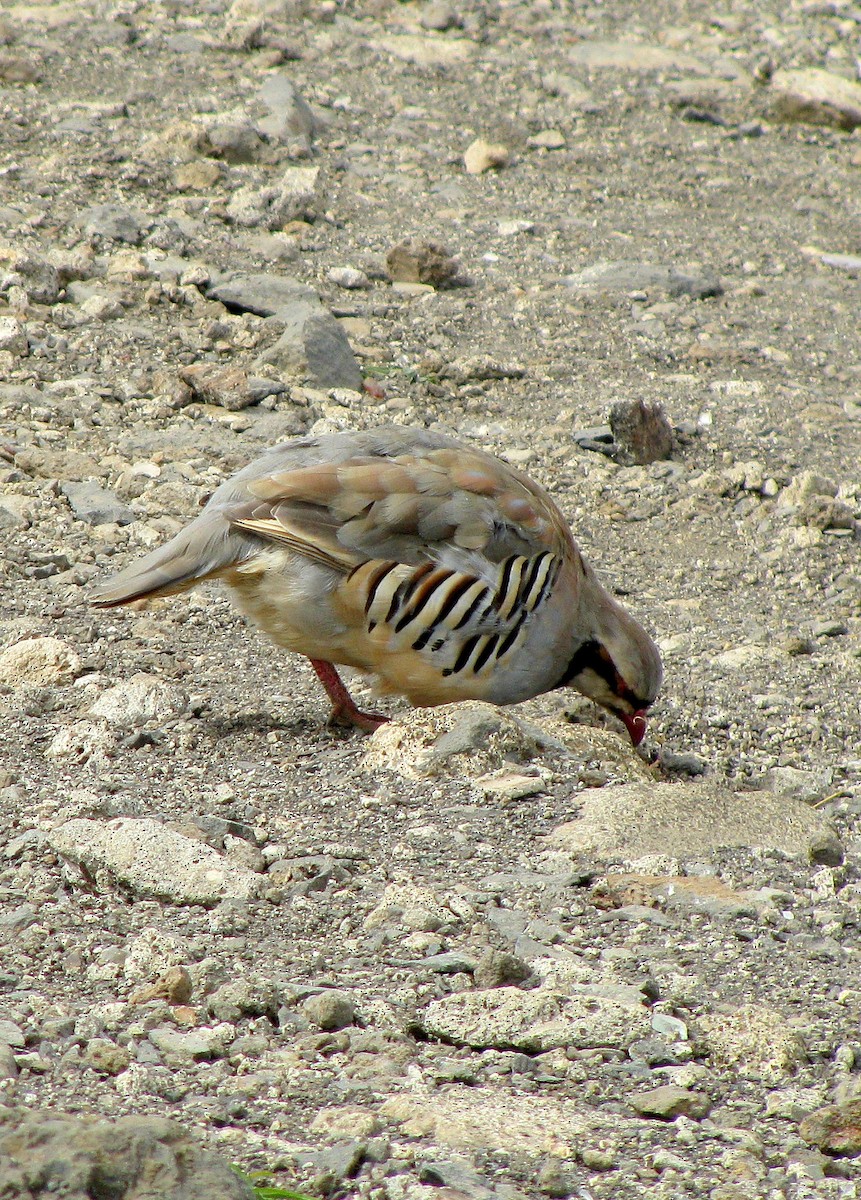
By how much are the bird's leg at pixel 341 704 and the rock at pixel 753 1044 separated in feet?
6.26

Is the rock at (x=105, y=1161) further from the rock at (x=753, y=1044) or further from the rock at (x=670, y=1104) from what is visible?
the rock at (x=753, y=1044)

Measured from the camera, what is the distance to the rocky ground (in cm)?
280

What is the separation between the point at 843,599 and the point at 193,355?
10.7 feet

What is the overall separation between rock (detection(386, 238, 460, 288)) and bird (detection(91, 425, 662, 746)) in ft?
11.3

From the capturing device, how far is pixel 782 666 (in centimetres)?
561

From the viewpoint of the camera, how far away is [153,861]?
11.7 ft

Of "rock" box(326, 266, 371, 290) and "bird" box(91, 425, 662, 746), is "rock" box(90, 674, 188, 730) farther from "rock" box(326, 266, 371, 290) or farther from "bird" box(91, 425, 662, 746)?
"rock" box(326, 266, 371, 290)

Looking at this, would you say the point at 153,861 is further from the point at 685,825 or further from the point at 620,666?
the point at 620,666

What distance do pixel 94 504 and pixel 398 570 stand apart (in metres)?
1.72

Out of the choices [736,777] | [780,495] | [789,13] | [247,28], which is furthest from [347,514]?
[789,13]

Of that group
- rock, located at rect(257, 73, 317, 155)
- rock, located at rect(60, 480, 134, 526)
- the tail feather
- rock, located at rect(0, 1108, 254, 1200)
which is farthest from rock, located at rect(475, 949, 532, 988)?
rock, located at rect(257, 73, 317, 155)

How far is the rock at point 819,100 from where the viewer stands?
11.2m

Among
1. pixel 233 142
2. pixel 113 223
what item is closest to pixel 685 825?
pixel 113 223

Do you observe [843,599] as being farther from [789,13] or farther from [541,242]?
[789,13]
